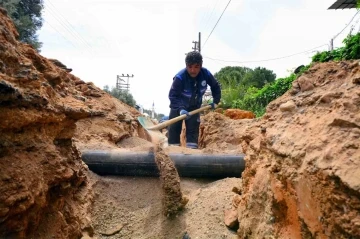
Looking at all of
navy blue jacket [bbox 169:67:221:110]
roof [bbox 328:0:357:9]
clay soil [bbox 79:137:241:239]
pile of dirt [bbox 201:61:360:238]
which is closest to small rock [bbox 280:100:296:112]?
pile of dirt [bbox 201:61:360:238]

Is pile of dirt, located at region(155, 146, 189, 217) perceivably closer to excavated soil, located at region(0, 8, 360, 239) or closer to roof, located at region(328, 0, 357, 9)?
excavated soil, located at region(0, 8, 360, 239)

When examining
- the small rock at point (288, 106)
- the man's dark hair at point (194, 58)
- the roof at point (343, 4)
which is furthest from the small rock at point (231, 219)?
the roof at point (343, 4)

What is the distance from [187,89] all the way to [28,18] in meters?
11.3

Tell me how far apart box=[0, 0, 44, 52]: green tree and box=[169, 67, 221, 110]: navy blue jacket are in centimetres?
956

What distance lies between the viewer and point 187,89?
5.84 m

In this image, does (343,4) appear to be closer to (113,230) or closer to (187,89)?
(187,89)

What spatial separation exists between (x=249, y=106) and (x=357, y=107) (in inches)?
555

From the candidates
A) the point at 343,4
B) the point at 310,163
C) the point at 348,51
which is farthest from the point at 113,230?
the point at 343,4

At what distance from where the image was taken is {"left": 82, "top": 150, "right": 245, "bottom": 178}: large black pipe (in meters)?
3.46

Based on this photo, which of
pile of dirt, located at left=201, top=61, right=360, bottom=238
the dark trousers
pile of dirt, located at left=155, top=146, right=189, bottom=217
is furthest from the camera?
the dark trousers

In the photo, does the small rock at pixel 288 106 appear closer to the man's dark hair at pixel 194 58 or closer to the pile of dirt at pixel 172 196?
the pile of dirt at pixel 172 196

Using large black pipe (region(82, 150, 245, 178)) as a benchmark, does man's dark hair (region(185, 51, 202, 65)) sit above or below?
above

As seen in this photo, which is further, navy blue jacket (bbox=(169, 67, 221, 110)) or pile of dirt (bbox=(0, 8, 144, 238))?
navy blue jacket (bbox=(169, 67, 221, 110))

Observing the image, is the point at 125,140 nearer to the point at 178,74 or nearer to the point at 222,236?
the point at 178,74
